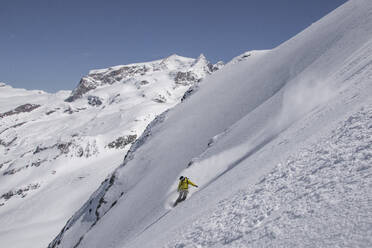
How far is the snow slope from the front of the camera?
494 centimetres

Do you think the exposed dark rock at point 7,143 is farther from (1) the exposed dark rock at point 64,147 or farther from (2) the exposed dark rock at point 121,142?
(2) the exposed dark rock at point 121,142

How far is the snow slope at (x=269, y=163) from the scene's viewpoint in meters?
4.94

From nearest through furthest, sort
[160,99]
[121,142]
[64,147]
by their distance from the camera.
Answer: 1. [121,142]
2. [64,147]
3. [160,99]

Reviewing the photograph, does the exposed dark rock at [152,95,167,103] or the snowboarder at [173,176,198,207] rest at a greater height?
the exposed dark rock at [152,95,167,103]

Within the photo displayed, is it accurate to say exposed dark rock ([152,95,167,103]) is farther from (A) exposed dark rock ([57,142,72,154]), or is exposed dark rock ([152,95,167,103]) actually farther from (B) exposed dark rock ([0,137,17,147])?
(B) exposed dark rock ([0,137,17,147])

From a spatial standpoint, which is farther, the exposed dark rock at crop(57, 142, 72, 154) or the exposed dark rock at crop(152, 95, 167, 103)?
the exposed dark rock at crop(152, 95, 167, 103)

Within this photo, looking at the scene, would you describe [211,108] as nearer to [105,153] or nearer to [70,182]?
[70,182]

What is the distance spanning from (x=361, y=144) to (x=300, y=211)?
2.72 meters

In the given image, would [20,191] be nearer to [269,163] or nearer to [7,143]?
[7,143]

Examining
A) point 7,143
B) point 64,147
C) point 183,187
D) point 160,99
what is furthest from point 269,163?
point 7,143

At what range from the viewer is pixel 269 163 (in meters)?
8.41

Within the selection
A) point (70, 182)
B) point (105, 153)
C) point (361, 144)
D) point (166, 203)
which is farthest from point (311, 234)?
point (105, 153)

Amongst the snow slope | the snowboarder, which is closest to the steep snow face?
the snow slope

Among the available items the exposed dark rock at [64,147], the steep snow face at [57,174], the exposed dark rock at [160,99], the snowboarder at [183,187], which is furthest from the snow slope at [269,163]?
the exposed dark rock at [160,99]
